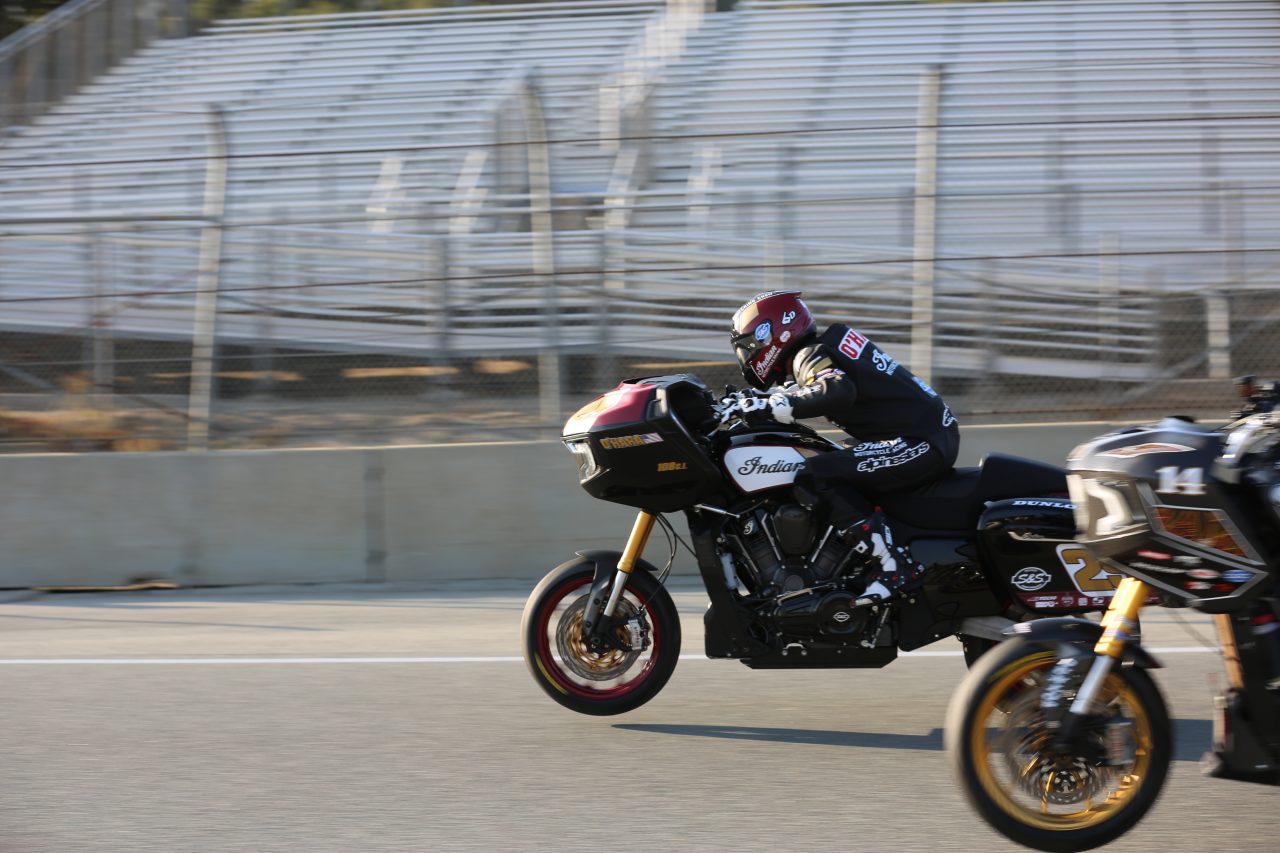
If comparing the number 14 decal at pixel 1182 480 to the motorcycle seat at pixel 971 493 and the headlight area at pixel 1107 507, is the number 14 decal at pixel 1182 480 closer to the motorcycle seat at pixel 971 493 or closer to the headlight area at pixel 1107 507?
the headlight area at pixel 1107 507

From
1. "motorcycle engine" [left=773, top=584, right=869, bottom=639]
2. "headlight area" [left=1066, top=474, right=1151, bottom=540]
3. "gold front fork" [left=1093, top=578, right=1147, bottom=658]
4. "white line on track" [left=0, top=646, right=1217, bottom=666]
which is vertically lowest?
"white line on track" [left=0, top=646, right=1217, bottom=666]

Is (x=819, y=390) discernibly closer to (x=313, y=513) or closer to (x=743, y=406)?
(x=743, y=406)

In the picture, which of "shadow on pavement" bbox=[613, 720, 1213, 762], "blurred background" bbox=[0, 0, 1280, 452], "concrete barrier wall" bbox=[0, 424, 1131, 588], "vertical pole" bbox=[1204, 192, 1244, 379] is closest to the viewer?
"shadow on pavement" bbox=[613, 720, 1213, 762]

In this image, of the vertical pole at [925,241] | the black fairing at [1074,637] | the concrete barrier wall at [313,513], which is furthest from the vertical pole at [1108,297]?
the black fairing at [1074,637]

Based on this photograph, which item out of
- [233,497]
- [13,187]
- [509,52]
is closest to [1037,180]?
[233,497]

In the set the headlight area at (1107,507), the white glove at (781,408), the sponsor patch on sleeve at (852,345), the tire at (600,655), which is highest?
the sponsor patch on sleeve at (852,345)

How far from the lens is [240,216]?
10000 mm

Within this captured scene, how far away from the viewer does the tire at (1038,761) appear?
3771 millimetres

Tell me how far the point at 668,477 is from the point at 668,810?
1.38 metres

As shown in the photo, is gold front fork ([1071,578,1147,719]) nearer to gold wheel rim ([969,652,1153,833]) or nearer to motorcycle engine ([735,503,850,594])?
gold wheel rim ([969,652,1153,833])

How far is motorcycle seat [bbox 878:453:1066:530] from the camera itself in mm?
5461

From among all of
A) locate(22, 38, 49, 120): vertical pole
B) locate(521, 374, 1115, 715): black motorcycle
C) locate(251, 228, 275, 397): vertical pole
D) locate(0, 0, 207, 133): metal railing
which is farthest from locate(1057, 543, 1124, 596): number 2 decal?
locate(22, 38, 49, 120): vertical pole

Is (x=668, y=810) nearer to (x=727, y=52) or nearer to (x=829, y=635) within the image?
(x=829, y=635)

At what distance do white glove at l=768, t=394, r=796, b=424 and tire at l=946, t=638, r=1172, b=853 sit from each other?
5.74ft
